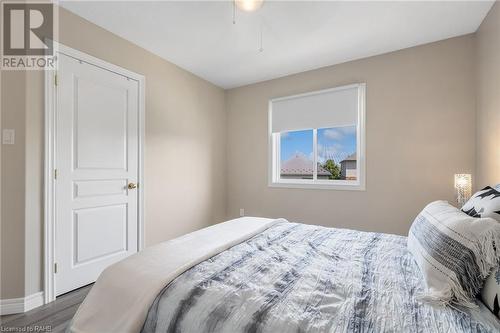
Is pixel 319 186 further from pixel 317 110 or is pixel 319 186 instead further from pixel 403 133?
pixel 403 133

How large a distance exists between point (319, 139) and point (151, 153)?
2.25 meters

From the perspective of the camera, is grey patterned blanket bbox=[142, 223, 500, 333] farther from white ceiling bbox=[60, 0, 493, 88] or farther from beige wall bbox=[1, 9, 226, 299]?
white ceiling bbox=[60, 0, 493, 88]

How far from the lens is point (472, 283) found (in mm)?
919

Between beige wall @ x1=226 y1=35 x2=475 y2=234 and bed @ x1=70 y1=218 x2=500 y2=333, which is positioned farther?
beige wall @ x1=226 y1=35 x2=475 y2=234

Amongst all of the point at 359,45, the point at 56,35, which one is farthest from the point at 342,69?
the point at 56,35

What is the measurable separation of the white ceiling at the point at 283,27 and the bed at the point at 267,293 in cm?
196

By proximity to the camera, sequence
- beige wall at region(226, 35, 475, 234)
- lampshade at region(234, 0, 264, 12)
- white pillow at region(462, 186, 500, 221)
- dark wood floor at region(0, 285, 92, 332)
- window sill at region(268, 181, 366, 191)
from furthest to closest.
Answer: window sill at region(268, 181, 366, 191)
beige wall at region(226, 35, 475, 234)
lampshade at region(234, 0, 264, 12)
dark wood floor at region(0, 285, 92, 332)
white pillow at region(462, 186, 500, 221)

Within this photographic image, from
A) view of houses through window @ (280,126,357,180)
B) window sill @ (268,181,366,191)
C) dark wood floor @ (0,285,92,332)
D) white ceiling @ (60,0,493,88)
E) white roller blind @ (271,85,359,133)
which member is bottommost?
dark wood floor @ (0,285,92,332)

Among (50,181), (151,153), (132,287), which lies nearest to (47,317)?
(50,181)

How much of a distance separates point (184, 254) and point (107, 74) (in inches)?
82.7

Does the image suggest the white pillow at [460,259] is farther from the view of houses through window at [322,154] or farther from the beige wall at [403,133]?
the view of houses through window at [322,154]

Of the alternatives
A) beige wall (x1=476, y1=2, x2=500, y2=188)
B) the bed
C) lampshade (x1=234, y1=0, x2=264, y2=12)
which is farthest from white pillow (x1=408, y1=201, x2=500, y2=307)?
lampshade (x1=234, y1=0, x2=264, y2=12)

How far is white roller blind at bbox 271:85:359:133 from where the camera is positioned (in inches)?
121

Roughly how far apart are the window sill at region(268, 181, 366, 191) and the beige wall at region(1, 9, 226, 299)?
1027 mm
